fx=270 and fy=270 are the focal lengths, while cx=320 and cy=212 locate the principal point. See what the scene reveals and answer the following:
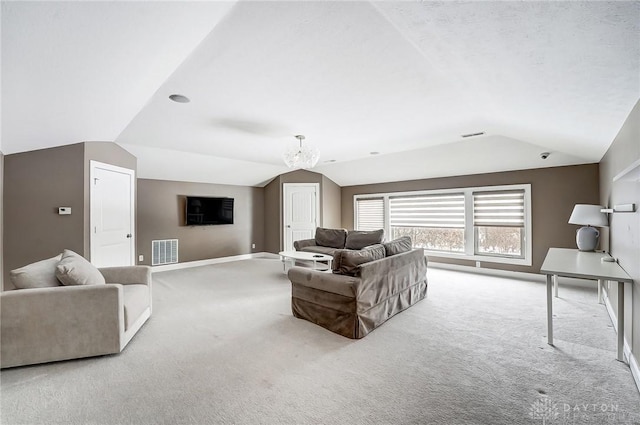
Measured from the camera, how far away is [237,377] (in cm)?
205

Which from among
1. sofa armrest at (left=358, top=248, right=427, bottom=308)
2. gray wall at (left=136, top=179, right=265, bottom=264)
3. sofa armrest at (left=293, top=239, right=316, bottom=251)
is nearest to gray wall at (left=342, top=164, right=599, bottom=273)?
sofa armrest at (left=358, top=248, right=427, bottom=308)

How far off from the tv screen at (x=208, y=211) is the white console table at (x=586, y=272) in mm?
6341

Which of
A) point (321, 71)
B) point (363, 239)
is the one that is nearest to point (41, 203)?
point (321, 71)

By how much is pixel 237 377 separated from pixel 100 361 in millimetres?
1259

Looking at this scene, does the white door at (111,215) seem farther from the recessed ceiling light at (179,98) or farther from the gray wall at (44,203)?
the recessed ceiling light at (179,98)

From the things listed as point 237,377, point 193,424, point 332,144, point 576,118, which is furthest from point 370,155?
point 193,424

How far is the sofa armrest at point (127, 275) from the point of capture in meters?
3.10

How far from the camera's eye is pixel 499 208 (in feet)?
17.6

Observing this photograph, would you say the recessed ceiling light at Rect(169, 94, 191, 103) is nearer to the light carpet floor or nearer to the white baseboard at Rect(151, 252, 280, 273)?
the light carpet floor

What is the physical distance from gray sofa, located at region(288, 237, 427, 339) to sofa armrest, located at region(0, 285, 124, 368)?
68.8 inches

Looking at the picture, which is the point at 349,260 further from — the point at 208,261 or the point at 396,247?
the point at 208,261

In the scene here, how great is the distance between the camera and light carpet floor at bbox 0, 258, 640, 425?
1682 mm

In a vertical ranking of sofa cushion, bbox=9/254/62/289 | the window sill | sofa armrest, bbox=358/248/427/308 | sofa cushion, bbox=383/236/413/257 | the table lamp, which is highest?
the table lamp

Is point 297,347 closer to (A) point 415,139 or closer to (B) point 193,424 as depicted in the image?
(B) point 193,424
